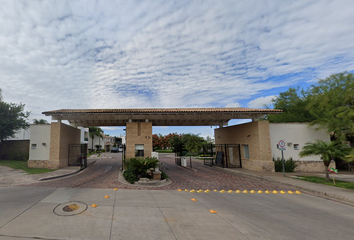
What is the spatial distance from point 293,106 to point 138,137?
16094 mm

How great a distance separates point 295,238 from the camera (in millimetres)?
4020

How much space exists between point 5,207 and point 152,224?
4.67 meters

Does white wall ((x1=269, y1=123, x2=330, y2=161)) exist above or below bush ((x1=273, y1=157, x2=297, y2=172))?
above

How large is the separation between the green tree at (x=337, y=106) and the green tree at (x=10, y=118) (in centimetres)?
2965

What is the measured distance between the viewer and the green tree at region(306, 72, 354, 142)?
13289 millimetres

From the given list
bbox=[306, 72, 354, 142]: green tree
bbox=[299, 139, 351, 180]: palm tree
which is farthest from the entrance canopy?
bbox=[299, 139, 351, 180]: palm tree

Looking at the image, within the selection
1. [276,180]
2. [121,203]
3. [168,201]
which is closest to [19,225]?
[121,203]

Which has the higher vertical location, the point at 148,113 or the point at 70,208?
the point at 148,113

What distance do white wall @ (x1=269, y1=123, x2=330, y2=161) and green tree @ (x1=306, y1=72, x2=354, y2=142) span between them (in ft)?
2.61

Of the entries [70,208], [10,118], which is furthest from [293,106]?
[10,118]

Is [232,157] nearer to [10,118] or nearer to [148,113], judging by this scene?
[148,113]

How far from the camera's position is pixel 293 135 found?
50.9ft

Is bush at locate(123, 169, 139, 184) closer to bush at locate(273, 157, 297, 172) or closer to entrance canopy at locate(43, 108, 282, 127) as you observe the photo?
entrance canopy at locate(43, 108, 282, 127)

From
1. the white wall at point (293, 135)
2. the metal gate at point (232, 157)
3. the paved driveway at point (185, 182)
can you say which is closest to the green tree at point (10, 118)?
the paved driveway at point (185, 182)
